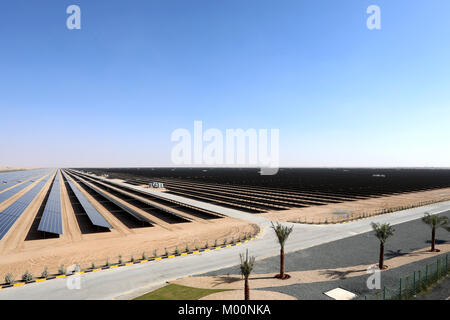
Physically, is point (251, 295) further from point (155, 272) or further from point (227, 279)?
point (155, 272)

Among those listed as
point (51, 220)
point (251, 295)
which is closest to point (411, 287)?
point (251, 295)

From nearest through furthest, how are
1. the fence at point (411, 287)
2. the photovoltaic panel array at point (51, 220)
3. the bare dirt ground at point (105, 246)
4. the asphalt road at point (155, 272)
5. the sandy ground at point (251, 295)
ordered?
the fence at point (411, 287)
the sandy ground at point (251, 295)
the asphalt road at point (155, 272)
the bare dirt ground at point (105, 246)
the photovoltaic panel array at point (51, 220)

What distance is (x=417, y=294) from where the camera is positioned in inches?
658

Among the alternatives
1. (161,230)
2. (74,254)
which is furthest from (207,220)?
(74,254)

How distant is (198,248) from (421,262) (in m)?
21.7

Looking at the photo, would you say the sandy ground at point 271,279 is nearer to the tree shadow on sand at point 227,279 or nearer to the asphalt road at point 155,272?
the tree shadow on sand at point 227,279

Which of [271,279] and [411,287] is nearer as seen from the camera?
[411,287]

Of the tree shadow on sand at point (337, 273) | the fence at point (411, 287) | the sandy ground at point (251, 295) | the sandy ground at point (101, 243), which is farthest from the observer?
the sandy ground at point (101, 243)

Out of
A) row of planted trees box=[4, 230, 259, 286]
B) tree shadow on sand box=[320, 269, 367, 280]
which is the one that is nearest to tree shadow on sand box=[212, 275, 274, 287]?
tree shadow on sand box=[320, 269, 367, 280]

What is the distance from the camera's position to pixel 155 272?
67.4 feet

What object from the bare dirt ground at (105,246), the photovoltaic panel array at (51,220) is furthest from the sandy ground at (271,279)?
the photovoltaic panel array at (51,220)

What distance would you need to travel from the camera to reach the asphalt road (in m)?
17.0

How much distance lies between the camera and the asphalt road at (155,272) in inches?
668
